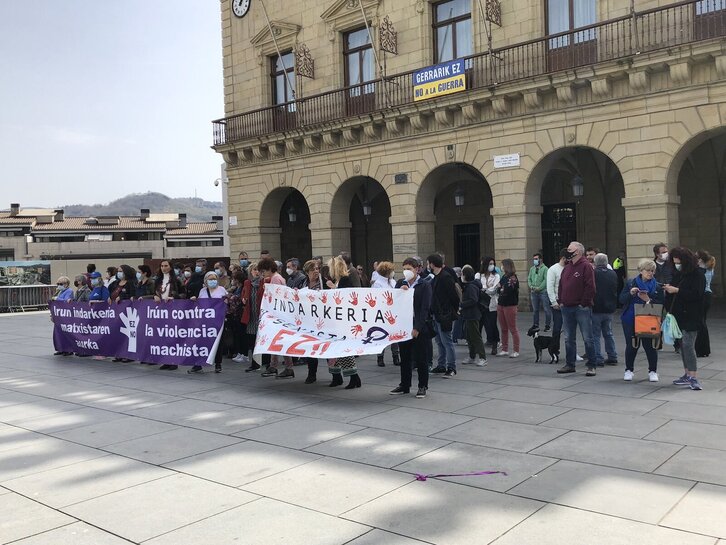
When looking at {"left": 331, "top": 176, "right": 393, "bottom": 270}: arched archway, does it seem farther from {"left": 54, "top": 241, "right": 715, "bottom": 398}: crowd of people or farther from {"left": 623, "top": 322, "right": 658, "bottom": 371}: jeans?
{"left": 623, "top": 322, "right": 658, "bottom": 371}: jeans

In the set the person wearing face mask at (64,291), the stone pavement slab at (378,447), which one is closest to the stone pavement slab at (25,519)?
the stone pavement slab at (378,447)

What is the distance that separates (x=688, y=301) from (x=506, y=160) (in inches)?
471

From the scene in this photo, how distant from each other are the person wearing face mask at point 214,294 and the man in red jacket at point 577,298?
578 cm

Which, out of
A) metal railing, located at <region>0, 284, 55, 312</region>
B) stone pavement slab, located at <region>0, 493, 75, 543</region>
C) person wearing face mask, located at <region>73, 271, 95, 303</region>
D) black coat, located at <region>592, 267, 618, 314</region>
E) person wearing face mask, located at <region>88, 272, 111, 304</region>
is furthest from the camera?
metal railing, located at <region>0, 284, 55, 312</region>

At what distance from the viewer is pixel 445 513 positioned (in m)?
4.88

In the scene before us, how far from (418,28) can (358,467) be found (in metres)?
18.9

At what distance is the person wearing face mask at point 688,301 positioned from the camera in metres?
8.64

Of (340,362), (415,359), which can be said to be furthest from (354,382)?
(415,359)

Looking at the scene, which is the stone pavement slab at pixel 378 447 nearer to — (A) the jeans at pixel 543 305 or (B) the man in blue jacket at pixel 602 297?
(B) the man in blue jacket at pixel 602 297

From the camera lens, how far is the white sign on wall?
19875 millimetres

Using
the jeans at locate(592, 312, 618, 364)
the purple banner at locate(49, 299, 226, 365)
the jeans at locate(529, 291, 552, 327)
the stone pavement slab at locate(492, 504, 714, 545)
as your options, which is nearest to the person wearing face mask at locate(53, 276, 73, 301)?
the purple banner at locate(49, 299, 226, 365)

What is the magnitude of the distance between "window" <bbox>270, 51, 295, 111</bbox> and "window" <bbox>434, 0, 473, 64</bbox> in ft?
21.1

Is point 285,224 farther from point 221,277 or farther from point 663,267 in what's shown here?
point 663,267

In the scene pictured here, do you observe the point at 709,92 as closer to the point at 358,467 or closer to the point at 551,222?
the point at 551,222
